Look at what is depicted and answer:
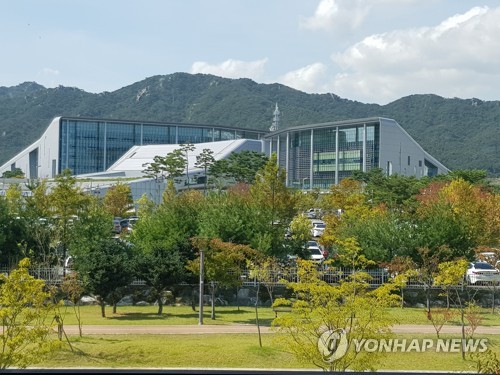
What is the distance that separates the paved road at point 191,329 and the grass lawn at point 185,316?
73 centimetres

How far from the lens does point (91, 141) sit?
114562 mm

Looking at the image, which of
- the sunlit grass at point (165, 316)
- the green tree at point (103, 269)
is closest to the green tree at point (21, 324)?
Answer: the sunlit grass at point (165, 316)

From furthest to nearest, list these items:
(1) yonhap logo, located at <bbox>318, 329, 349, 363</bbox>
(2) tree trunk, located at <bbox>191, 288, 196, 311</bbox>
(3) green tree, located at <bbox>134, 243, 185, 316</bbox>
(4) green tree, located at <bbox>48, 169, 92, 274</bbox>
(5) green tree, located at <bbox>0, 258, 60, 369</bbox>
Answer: (4) green tree, located at <bbox>48, 169, 92, 274</bbox> → (2) tree trunk, located at <bbox>191, 288, 196, 311</bbox> → (3) green tree, located at <bbox>134, 243, 185, 316</bbox> → (1) yonhap logo, located at <bbox>318, 329, 349, 363</bbox> → (5) green tree, located at <bbox>0, 258, 60, 369</bbox>

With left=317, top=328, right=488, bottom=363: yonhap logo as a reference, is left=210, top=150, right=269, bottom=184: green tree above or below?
above

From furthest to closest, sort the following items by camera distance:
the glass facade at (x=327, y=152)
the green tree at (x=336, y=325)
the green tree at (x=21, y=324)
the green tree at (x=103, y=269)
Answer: the glass facade at (x=327, y=152)
the green tree at (x=103, y=269)
the green tree at (x=336, y=325)
the green tree at (x=21, y=324)

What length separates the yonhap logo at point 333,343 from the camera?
45.7ft

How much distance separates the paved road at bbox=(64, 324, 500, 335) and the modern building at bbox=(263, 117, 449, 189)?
64539 mm

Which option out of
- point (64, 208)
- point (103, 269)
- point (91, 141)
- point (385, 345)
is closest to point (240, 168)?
point (64, 208)

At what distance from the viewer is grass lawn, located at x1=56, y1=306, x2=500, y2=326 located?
2183 cm

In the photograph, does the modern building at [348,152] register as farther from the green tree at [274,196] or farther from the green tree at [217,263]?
the green tree at [217,263]

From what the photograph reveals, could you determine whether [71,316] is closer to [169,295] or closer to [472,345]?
[169,295]

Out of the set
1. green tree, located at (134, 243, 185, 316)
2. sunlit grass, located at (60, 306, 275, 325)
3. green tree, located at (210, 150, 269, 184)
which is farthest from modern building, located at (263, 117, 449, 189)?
green tree, located at (134, 243, 185, 316)

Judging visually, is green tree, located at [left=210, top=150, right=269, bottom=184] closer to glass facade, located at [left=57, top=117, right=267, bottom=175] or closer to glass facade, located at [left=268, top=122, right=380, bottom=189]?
glass facade, located at [left=268, top=122, right=380, bottom=189]

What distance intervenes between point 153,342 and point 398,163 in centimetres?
7451
